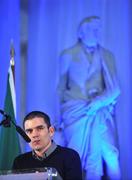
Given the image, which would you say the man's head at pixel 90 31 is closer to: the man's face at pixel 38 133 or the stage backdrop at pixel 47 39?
the stage backdrop at pixel 47 39

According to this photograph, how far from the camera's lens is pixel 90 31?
404 cm

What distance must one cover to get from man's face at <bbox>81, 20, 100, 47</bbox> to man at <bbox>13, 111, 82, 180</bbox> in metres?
1.82

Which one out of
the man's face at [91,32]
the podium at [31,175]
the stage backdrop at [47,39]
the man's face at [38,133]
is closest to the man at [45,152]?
the man's face at [38,133]

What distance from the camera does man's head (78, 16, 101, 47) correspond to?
4.02 metres

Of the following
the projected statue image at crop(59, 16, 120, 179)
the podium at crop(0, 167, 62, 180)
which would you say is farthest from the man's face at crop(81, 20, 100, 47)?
the podium at crop(0, 167, 62, 180)

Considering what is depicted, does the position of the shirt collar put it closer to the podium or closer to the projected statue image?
the podium

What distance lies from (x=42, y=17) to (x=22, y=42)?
34 cm

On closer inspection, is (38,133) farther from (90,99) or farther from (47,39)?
(47,39)

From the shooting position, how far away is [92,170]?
150 inches

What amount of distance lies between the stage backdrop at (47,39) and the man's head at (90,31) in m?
0.06

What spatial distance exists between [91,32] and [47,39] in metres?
0.47

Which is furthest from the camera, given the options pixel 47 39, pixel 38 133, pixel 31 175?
pixel 47 39

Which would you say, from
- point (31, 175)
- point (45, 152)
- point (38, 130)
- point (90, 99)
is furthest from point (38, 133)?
point (90, 99)

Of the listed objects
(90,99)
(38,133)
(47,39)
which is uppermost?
(47,39)
